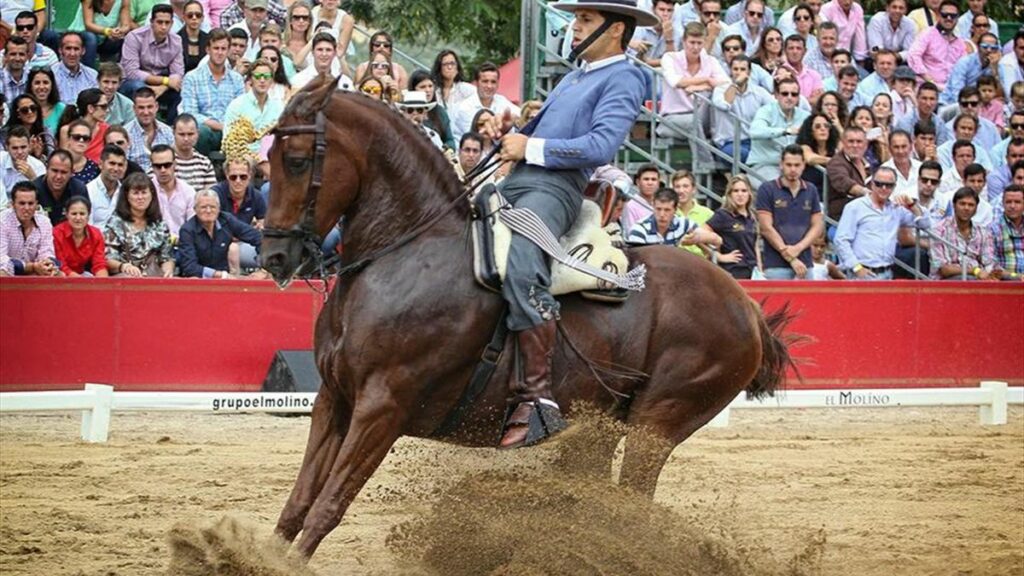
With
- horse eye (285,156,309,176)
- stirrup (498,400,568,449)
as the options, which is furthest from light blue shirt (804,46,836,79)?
horse eye (285,156,309,176)

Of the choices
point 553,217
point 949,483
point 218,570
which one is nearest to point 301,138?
point 553,217

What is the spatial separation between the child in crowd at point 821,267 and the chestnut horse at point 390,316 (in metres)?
8.11

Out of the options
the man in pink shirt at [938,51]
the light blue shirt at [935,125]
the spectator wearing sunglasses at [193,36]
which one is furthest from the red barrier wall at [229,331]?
the man in pink shirt at [938,51]

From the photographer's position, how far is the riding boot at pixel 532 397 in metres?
7.14

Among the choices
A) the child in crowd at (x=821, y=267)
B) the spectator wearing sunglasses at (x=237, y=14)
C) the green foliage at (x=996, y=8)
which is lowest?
the child in crowd at (x=821, y=267)

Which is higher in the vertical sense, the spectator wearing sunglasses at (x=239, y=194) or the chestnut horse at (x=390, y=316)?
the chestnut horse at (x=390, y=316)

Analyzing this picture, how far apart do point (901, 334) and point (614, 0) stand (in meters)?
8.30

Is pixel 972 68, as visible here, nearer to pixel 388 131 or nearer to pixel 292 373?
pixel 292 373

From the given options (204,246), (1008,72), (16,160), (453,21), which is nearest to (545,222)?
(204,246)

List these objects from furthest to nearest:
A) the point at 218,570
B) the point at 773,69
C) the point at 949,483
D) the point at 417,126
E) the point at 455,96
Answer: the point at 773,69, the point at 455,96, the point at 949,483, the point at 417,126, the point at 218,570

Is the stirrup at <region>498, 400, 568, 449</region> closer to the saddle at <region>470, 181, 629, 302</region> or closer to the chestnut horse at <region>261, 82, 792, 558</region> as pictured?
the chestnut horse at <region>261, 82, 792, 558</region>

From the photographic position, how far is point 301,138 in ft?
22.6

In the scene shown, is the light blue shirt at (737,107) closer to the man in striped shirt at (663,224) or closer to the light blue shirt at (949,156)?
the light blue shirt at (949,156)

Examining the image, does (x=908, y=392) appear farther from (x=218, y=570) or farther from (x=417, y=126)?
(x=218, y=570)
